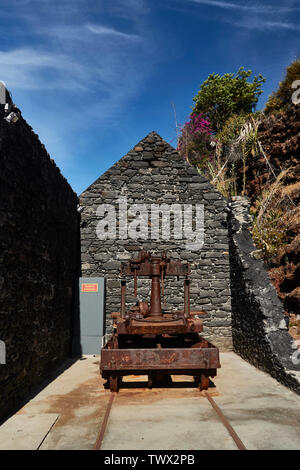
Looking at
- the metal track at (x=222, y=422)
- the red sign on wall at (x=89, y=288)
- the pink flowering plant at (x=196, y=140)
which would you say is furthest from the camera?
the pink flowering plant at (x=196, y=140)

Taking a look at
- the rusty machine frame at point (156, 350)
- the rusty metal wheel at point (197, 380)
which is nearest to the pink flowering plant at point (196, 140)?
the rusty machine frame at point (156, 350)

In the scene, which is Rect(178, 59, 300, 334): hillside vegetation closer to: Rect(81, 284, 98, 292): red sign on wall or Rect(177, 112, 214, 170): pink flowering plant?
Rect(177, 112, 214, 170): pink flowering plant

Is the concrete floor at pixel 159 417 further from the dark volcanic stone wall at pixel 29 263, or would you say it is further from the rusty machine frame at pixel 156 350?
Result: the dark volcanic stone wall at pixel 29 263

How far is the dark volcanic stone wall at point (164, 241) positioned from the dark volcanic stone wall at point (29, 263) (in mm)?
1174

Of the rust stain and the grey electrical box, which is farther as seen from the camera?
the grey electrical box

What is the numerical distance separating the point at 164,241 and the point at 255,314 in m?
2.88

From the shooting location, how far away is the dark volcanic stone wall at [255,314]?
507cm

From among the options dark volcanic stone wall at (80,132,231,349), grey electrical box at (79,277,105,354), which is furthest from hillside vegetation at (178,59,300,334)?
grey electrical box at (79,277,105,354)

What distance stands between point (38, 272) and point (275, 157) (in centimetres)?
863

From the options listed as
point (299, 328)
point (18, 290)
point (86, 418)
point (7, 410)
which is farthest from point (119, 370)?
point (299, 328)

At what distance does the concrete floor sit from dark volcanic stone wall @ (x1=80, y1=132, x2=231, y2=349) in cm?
244

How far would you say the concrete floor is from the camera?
3107 mm

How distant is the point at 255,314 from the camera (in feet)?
20.0
